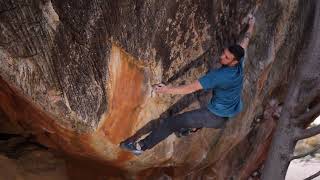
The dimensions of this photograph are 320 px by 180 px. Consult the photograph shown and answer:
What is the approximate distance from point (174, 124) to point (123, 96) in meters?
0.63

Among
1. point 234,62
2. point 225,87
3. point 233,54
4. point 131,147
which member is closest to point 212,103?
point 225,87

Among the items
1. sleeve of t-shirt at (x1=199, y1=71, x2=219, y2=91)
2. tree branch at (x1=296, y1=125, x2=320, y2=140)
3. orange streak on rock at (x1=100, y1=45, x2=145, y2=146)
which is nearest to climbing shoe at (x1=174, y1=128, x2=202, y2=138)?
orange streak on rock at (x1=100, y1=45, x2=145, y2=146)

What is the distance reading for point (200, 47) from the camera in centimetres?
504

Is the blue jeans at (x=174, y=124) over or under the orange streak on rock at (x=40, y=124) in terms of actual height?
under

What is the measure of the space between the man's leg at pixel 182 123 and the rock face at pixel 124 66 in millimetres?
→ 158

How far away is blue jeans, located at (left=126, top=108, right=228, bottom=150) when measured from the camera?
16.0ft

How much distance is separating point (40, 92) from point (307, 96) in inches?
128

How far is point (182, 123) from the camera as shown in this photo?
16.3 ft

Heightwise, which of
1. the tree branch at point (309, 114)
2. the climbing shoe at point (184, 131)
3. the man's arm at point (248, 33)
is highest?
the man's arm at point (248, 33)

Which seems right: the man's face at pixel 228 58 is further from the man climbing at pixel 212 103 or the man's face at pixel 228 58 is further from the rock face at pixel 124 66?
the rock face at pixel 124 66

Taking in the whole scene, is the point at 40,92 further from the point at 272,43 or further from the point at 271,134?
the point at 271,134

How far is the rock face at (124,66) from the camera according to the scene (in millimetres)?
4289

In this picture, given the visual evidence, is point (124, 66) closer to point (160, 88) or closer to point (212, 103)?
point (160, 88)

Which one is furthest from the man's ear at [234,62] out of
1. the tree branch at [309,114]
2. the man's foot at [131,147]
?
the tree branch at [309,114]
